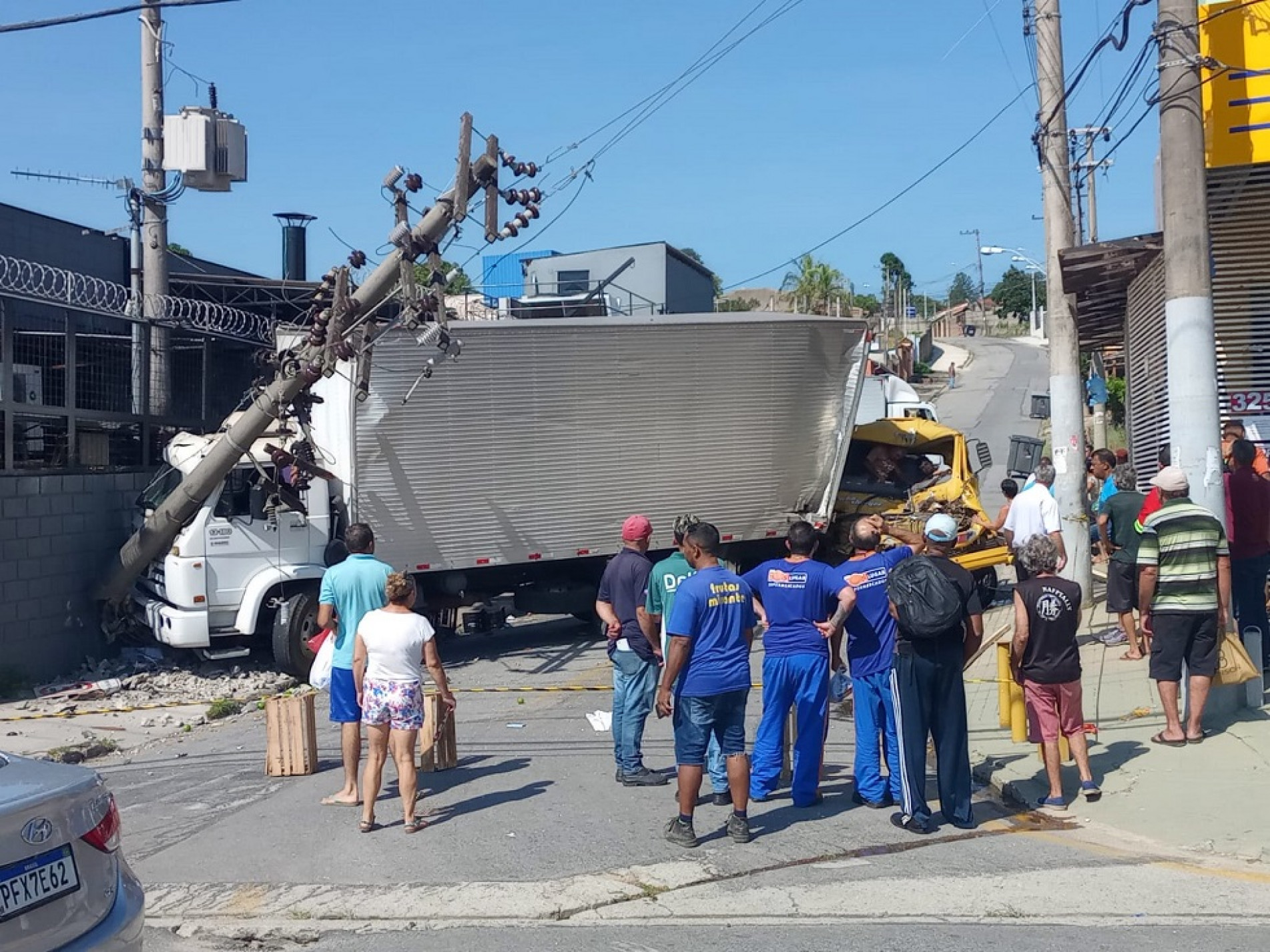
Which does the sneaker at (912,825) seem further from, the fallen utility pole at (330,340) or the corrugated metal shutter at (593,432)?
the corrugated metal shutter at (593,432)

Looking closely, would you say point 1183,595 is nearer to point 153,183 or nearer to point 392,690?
point 392,690

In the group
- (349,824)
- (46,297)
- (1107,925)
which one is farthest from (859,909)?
(46,297)

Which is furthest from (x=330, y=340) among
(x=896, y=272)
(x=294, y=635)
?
(x=896, y=272)

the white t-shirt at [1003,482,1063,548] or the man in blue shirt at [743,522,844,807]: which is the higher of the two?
the white t-shirt at [1003,482,1063,548]

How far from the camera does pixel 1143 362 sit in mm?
15414

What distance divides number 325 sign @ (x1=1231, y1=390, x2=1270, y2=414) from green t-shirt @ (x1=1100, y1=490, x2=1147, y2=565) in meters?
2.02

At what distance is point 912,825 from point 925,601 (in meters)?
1.28

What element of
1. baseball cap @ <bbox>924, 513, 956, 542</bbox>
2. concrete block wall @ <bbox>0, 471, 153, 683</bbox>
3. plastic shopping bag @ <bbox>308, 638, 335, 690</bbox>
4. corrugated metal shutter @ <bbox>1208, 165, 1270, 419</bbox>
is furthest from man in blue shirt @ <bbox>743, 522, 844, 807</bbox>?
concrete block wall @ <bbox>0, 471, 153, 683</bbox>

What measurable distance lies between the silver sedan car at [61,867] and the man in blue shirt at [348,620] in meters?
3.36

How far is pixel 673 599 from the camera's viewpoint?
7.90 meters

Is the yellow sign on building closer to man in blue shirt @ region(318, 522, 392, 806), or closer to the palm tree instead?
man in blue shirt @ region(318, 522, 392, 806)

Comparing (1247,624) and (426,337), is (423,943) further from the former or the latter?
(426,337)

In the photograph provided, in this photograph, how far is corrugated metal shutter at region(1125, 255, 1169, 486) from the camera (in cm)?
1376

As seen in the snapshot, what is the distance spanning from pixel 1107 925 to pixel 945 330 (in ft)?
316
